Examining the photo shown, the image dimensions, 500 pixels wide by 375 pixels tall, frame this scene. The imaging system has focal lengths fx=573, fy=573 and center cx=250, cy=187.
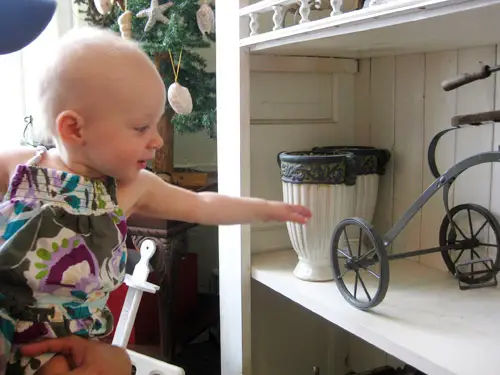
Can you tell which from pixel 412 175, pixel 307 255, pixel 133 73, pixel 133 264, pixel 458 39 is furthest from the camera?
pixel 133 264

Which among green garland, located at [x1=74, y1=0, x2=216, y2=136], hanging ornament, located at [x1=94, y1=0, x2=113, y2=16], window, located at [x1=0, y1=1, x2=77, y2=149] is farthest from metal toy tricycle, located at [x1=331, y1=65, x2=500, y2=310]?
→ window, located at [x1=0, y1=1, x2=77, y2=149]

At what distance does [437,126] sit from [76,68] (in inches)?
27.7

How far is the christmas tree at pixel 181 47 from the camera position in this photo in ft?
4.68

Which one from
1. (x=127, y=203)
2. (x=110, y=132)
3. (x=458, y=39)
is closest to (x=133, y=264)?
(x=127, y=203)

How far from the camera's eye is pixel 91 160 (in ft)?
2.23

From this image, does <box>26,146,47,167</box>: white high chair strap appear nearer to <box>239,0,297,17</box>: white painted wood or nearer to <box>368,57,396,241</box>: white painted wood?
<box>239,0,297,17</box>: white painted wood

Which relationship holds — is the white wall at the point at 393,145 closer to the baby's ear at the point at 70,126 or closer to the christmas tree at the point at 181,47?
the christmas tree at the point at 181,47

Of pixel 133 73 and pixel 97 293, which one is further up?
pixel 133 73

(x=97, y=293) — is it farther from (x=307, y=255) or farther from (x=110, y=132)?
(x=307, y=255)

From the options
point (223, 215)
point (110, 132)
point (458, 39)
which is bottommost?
point (223, 215)

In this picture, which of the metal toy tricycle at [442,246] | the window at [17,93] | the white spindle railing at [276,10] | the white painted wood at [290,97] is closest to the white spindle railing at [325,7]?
the white spindle railing at [276,10]

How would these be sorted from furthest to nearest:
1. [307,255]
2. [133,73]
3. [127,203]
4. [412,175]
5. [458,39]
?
[412,175], [307,255], [458,39], [127,203], [133,73]

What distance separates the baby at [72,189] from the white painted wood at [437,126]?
1.96 feet

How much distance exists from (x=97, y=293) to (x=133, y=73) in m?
0.27
